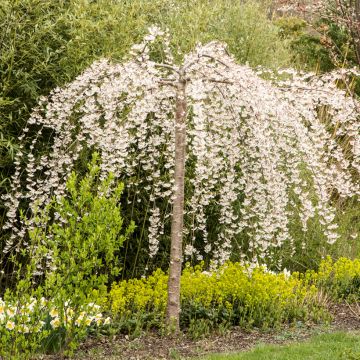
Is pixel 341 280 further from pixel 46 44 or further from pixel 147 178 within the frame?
pixel 46 44

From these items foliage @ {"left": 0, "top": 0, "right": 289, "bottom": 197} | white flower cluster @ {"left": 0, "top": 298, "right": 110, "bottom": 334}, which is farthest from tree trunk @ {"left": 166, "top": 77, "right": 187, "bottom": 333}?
foliage @ {"left": 0, "top": 0, "right": 289, "bottom": 197}

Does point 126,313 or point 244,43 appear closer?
point 126,313

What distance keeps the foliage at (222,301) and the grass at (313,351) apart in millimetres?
517

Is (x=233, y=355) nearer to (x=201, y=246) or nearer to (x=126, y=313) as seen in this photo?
(x=126, y=313)

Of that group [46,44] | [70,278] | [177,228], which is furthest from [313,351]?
[46,44]

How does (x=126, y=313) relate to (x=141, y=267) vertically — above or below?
below

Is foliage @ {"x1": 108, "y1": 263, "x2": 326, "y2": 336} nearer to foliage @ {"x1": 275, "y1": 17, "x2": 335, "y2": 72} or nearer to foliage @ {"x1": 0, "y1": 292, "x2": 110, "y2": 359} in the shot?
foliage @ {"x1": 0, "y1": 292, "x2": 110, "y2": 359}

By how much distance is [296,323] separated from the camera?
17.7 feet

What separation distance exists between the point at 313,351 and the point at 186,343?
92 cm

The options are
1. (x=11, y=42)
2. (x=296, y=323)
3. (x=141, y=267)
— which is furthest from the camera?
(x=141, y=267)

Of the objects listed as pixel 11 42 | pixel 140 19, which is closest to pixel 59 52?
pixel 11 42

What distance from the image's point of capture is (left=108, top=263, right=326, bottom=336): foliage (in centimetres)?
513

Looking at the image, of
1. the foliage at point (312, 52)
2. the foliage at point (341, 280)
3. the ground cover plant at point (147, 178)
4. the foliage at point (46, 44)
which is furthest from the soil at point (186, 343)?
the foliage at point (312, 52)

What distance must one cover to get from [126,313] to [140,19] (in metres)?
3.04
